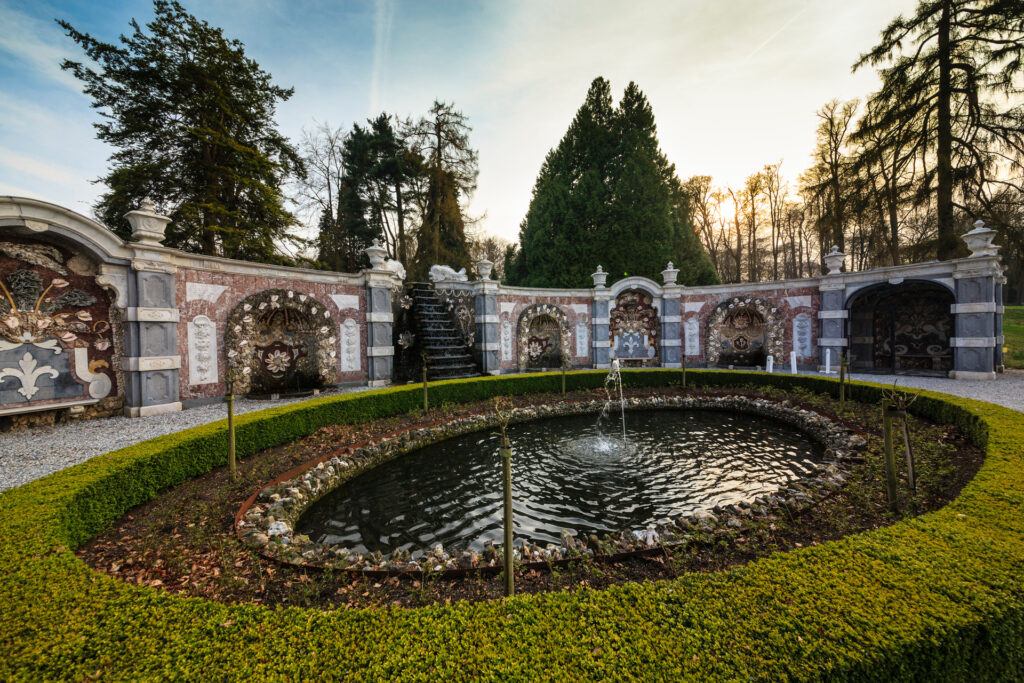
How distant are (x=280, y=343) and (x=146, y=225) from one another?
14.0 ft

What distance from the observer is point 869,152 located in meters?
17.4

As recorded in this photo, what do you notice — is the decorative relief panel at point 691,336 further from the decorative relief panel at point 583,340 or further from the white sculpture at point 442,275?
the white sculpture at point 442,275

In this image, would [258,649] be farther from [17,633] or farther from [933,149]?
[933,149]

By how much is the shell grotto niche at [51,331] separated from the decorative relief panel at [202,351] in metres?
1.41

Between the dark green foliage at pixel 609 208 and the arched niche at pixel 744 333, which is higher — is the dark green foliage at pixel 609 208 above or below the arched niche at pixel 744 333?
above

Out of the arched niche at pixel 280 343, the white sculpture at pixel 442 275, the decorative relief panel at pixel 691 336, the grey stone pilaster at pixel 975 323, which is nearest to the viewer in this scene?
the arched niche at pixel 280 343

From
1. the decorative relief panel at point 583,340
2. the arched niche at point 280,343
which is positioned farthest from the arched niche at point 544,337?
the arched niche at point 280,343

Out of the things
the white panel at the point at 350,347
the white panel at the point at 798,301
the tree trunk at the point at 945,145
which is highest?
the tree trunk at the point at 945,145

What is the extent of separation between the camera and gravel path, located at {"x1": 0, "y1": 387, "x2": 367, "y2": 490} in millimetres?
5863

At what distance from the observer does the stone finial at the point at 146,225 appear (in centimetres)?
899

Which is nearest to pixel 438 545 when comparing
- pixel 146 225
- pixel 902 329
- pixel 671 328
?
pixel 146 225

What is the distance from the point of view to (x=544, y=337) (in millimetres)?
17828

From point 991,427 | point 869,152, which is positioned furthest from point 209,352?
point 869,152

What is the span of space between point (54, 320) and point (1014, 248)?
29619 millimetres
